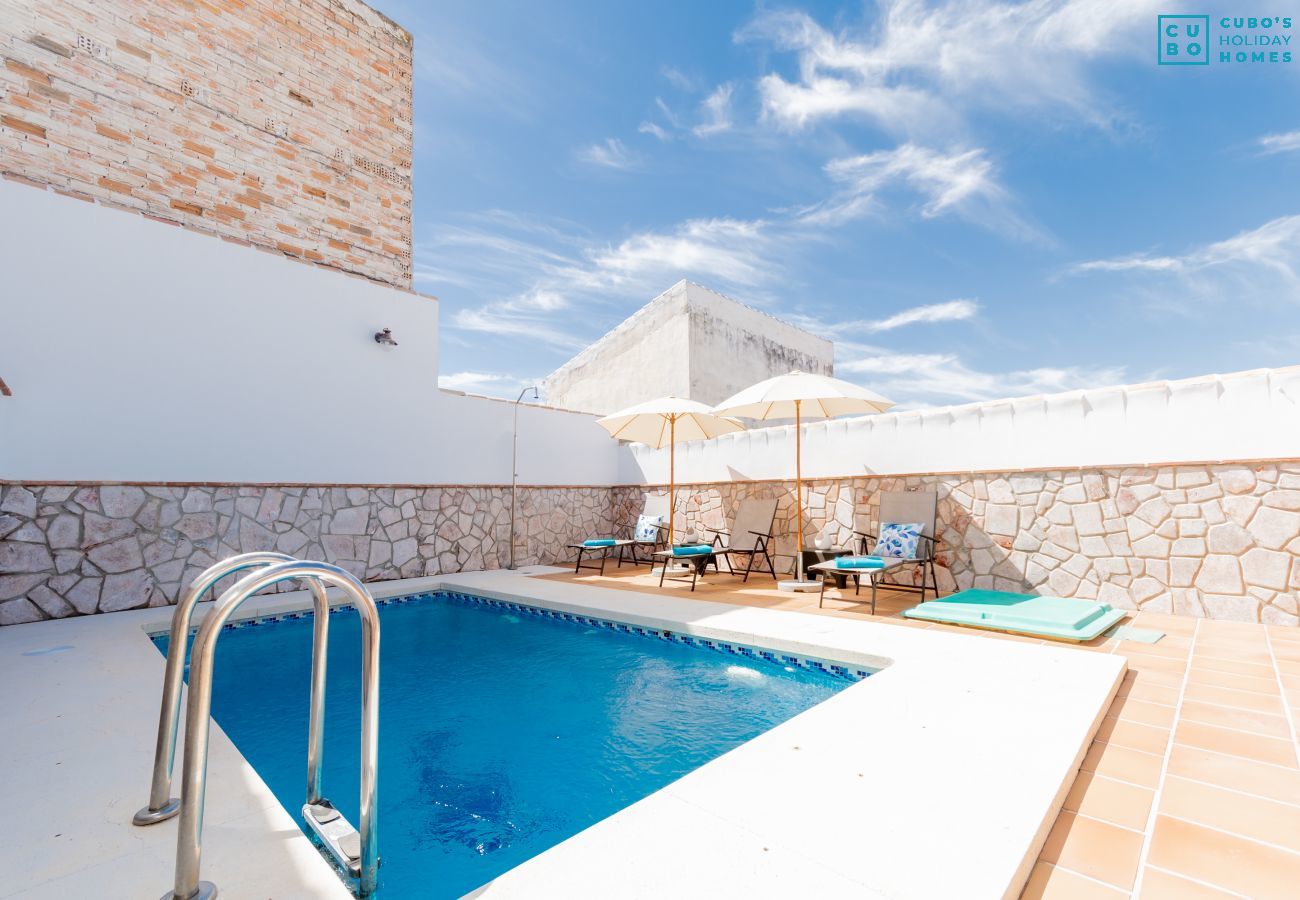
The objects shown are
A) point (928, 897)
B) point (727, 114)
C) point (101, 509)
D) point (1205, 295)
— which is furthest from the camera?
point (1205, 295)

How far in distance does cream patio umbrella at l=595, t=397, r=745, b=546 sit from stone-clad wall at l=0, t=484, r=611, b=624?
2.38 m

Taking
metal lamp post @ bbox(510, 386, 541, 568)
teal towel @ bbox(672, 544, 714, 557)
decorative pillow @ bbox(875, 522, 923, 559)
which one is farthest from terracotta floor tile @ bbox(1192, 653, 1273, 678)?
metal lamp post @ bbox(510, 386, 541, 568)

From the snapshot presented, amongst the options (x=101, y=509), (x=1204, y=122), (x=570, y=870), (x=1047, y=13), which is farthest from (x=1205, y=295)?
(x=101, y=509)

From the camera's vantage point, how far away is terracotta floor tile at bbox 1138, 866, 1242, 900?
1705mm

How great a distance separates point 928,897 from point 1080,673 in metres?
2.86

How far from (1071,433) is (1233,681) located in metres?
3.25

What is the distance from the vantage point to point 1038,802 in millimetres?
2115

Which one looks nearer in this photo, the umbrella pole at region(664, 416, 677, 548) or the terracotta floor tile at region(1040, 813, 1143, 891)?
the terracotta floor tile at region(1040, 813, 1143, 891)

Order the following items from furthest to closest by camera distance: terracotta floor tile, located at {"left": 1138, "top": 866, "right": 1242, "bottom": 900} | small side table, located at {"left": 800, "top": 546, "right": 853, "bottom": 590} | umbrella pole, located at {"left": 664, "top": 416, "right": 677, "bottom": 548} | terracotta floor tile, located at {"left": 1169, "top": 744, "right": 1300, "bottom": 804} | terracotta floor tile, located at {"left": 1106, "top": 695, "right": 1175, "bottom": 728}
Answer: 1. umbrella pole, located at {"left": 664, "top": 416, "right": 677, "bottom": 548}
2. small side table, located at {"left": 800, "top": 546, "right": 853, "bottom": 590}
3. terracotta floor tile, located at {"left": 1106, "top": 695, "right": 1175, "bottom": 728}
4. terracotta floor tile, located at {"left": 1169, "top": 744, "right": 1300, "bottom": 804}
5. terracotta floor tile, located at {"left": 1138, "top": 866, "right": 1242, "bottom": 900}

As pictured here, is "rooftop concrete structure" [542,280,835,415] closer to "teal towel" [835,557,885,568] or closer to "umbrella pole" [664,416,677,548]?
"umbrella pole" [664,416,677,548]

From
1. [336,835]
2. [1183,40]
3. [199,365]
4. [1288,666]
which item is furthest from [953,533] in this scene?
[199,365]

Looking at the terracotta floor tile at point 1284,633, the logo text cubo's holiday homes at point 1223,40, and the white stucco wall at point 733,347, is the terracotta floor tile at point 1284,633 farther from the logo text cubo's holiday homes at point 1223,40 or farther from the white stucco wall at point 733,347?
the white stucco wall at point 733,347

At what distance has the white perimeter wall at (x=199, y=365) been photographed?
586 cm

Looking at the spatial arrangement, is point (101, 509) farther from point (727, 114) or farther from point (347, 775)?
point (727, 114)
